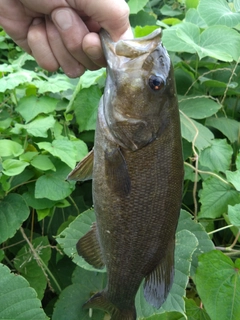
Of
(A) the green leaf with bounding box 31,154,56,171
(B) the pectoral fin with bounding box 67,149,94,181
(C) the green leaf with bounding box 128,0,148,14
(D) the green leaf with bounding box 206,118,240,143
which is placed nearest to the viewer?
(B) the pectoral fin with bounding box 67,149,94,181

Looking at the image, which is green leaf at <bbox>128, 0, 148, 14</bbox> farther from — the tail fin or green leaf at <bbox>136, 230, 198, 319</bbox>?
the tail fin

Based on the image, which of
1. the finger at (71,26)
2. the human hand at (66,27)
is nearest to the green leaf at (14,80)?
the human hand at (66,27)

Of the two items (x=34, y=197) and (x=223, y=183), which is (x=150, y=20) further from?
(x=34, y=197)

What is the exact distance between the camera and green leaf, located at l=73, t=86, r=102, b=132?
186 centimetres

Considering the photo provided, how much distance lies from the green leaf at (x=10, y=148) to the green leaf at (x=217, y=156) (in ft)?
2.47

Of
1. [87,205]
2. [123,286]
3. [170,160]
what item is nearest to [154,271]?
[123,286]

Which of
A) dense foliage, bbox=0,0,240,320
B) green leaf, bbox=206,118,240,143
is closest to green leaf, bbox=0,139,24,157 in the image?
dense foliage, bbox=0,0,240,320

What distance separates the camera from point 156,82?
38.4 inches

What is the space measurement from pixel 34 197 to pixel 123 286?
23.2 inches

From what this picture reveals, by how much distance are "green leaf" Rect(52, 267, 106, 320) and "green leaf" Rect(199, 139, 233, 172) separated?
2.12 feet

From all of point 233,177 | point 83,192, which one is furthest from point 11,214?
point 233,177

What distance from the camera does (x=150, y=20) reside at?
2.90 meters

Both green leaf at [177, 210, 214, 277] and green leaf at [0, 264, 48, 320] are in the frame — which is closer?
green leaf at [0, 264, 48, 320]

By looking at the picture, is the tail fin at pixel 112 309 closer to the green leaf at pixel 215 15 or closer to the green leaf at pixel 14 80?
the green leaf at pixel 14 80
